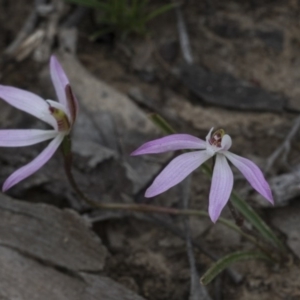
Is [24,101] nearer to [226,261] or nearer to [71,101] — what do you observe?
[71,101]

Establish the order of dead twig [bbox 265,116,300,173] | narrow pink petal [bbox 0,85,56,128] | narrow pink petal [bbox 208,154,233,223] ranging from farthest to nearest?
dead twig [bbox 265,116,300,173] → narrow pink petal [bbox 0,85,56,128] → narrow pink petal [bbox 208,154,233,223]

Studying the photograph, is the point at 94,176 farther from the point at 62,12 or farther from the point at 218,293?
the point at 62,12

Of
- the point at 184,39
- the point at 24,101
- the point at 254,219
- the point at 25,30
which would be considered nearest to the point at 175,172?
the point at 254,219

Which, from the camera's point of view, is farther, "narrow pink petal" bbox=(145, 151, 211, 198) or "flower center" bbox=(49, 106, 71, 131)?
"flower center" bbox=(49, 106, 71, 131)

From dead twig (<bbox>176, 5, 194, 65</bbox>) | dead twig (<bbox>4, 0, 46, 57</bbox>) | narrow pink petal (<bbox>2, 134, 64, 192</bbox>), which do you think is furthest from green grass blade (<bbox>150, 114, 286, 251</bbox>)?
dead twig (<bbox>4, 0, 46, 57</bbox>)

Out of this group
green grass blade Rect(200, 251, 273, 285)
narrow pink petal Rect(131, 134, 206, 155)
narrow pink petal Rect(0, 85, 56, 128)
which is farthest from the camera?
narrow pink petal Rect(0, 85, 56, 128)

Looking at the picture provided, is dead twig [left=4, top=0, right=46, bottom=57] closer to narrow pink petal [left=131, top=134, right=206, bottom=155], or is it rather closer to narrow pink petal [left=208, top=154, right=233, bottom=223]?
narrow pink petal [left=131, top=134, right=206, bottom=155]

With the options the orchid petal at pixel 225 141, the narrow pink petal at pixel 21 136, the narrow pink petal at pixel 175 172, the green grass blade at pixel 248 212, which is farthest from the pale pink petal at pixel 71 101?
the orchid petal at pixel 225 141

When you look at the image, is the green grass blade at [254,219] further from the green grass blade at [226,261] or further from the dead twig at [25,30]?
the dead twig at [25,30]
